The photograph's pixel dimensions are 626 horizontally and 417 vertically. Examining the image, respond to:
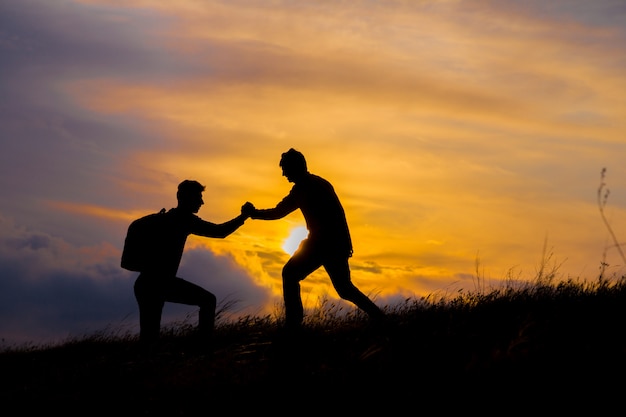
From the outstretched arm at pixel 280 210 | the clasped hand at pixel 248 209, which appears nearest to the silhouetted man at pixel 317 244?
the outstretched arm at pixel 280 210

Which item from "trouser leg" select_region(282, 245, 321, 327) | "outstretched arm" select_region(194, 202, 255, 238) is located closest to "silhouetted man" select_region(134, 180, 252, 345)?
"outstretched arm" select_region(194, 202, 255, 238)

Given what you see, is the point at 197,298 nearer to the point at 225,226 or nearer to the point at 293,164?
the point at 225,226

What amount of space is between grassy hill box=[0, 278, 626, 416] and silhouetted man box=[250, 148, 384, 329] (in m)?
0.39

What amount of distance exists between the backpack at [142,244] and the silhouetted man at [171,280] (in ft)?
0.09

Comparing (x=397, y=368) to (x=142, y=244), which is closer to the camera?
(x=397, y=368)

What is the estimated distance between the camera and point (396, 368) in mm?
7887

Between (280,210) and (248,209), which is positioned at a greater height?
(248,209)

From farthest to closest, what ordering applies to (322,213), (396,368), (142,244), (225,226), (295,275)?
(225,226) → (142,244) → (322,213) → (295,275) → (396,368)

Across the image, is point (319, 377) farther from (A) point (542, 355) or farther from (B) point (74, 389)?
(B) point (74, 389)

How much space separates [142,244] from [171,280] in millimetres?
646

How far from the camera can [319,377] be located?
8078mm

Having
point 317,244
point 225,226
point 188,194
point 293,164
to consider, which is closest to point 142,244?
point 188,194

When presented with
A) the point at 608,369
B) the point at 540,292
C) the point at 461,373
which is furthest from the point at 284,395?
the point at 540,292

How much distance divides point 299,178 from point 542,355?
164 inches
